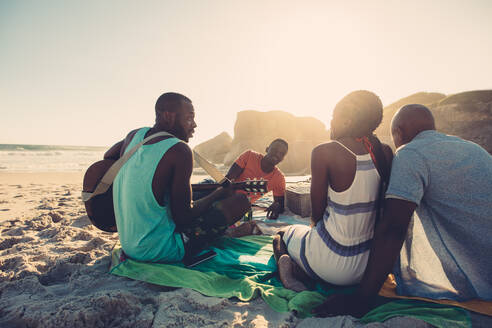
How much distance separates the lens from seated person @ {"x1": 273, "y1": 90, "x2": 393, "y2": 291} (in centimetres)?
163

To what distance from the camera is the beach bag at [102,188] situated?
7.22ft

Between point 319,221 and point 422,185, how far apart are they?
2.44 feet

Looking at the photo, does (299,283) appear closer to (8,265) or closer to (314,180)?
(314,180)

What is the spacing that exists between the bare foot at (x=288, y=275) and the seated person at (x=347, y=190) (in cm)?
17

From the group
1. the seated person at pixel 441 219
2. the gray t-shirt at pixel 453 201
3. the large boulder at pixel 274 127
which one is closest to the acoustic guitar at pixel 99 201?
the seated person at pixel 441 219

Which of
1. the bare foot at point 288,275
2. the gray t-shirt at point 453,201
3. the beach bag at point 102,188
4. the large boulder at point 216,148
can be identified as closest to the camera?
the gray t-shirt at point 453,201

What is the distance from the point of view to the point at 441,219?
1543 millimetres

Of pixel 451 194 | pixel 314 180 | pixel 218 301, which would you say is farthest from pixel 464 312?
pixel 218 301

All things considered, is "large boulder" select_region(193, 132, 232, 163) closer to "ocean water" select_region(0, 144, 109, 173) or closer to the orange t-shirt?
"ocean water" select_region(0, 144, 109, 173)

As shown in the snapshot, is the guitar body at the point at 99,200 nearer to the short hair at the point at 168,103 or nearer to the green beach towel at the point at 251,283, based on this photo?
the green beach towel at the point at 251,283

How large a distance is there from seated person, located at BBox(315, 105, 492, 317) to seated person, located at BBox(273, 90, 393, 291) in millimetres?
195

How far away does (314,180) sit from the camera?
5.74ft

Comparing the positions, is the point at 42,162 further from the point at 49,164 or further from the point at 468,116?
the point at 468,116

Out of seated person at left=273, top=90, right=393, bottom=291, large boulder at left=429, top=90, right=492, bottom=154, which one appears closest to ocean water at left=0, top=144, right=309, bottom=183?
seated person at left=273, top=90, right=393, bottom=291
